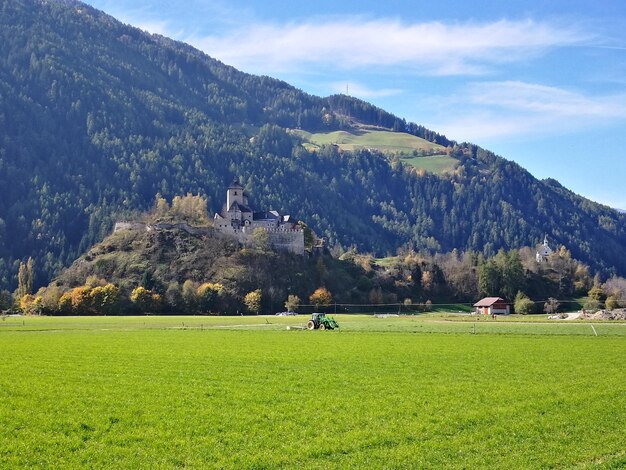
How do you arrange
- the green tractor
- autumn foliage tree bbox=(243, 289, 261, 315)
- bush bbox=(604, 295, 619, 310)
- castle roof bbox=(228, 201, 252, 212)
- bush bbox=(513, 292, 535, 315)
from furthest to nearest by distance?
castle roof bbox=(228, 201, 252, 212) → bush bbox=(604, 295, 619, 310) → bush bbox=(513, 292, 535, 315) → autumn foliage tree bbox=(243, 289, 261, 315) → the green tractor

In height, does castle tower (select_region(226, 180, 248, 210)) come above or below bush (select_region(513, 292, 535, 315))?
above

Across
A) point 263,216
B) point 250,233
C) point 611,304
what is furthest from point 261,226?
point 611,304

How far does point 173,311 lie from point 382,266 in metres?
75.9

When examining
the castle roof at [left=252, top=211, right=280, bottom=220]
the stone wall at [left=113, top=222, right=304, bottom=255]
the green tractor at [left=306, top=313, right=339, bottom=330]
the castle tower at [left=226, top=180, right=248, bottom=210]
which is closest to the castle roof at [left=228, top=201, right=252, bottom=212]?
the castle roof at [left=252, top=211, right=280, bottom=220]

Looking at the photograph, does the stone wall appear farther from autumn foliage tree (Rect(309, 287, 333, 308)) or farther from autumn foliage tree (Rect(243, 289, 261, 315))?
autumn foliage tree (Rect(243, 289, 261, 315))

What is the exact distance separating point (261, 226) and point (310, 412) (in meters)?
142

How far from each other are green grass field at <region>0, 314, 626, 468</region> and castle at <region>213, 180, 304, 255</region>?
122 m

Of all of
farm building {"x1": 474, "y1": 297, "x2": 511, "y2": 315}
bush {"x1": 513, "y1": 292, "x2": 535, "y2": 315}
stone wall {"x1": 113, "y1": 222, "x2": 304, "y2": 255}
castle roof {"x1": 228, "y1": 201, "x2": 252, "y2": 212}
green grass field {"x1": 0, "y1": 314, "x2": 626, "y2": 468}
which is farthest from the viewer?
castle roof {"x1": 228, "y1": 201, "x2": 252, "y2": 212}

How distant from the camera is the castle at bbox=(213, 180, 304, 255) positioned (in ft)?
532

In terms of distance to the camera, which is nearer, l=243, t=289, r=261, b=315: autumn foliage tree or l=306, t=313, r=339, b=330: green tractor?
l=306, t=313, r=339, b=330: green tractor

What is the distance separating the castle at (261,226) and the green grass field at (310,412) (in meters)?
122

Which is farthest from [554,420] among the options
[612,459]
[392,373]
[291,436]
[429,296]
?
[429,296]

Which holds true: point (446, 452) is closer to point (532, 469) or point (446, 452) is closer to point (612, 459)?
point (532, 469)

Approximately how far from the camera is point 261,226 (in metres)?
164
